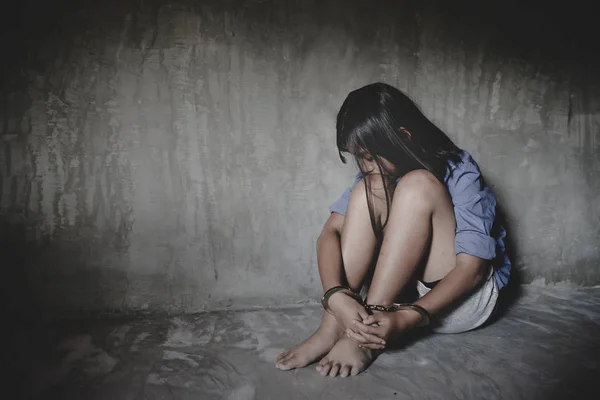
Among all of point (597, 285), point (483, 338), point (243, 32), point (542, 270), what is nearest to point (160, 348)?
point (483, 338)

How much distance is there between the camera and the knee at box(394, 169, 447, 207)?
1.37m

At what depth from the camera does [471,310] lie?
1.47 meters

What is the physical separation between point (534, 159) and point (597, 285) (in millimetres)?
695

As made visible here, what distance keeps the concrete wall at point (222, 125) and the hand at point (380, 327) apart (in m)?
0.70

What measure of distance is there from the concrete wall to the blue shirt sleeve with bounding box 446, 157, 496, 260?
1.67ft

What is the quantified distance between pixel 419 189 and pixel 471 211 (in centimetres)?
20

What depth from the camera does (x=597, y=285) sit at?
6.90 feet

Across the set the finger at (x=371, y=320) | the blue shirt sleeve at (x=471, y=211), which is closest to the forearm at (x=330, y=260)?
the finger at (x=371, y=320)

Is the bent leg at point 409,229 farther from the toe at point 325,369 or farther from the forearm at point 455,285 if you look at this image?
the toe at point 325,369

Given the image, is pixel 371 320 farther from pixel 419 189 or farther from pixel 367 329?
pixel 419 189

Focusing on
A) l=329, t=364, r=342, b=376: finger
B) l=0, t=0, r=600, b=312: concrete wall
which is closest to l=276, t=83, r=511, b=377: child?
l=329, t=364, r=342, b=376: finger

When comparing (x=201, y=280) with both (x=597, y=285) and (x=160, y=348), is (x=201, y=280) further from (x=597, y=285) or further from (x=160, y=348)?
(x=597, y=285)

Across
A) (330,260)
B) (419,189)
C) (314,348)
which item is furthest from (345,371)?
(419,189)

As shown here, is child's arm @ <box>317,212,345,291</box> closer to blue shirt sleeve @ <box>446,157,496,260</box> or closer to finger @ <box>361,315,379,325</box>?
finger @ <box>361,315,379,325</box>
